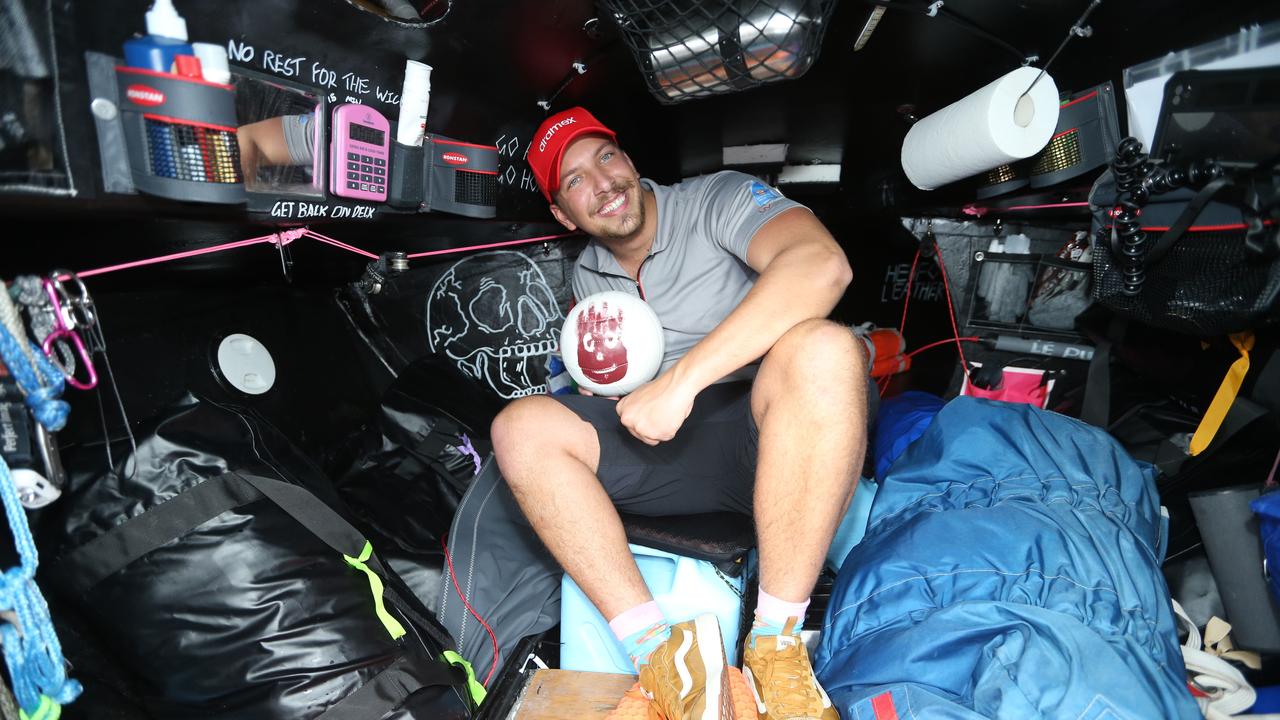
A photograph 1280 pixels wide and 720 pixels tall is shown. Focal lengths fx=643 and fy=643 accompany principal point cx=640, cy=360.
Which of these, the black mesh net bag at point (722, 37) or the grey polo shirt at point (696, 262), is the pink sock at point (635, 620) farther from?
the black mesh net bag at point (722, 37)

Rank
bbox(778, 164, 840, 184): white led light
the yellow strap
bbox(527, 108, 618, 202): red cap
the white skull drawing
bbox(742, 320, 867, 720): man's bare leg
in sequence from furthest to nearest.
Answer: bbox(778, 164, 840, 184): white led light → the white skull drawing → bbox(527, 108, 618, 202): red cap → the yellow strap → bbox(742, 320, 867, 720): man's bare leg

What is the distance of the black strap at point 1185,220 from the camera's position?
3.89 ft

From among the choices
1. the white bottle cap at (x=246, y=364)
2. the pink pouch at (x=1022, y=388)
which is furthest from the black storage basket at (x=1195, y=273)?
the white bottle cap at (x=246, y=364)

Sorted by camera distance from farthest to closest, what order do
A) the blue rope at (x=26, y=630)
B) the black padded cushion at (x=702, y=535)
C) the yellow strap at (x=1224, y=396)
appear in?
the yellow strap at (x=1224, y=396)
the black padded cushion at (x=702, y=535)
the blue rope at (x=26, y=630)

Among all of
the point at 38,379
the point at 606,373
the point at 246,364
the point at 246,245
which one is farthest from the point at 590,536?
the point at 246,364

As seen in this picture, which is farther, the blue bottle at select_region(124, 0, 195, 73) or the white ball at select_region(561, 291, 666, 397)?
the white ball at select_region(561, 291, 666, 397)

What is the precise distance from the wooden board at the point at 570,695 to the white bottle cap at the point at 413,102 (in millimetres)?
1150

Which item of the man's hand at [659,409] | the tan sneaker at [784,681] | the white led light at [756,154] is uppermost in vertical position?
the white led light at [756,154]

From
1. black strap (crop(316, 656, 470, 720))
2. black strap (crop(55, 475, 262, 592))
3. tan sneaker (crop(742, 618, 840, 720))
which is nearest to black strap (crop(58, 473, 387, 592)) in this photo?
black strap (crop(55, 475, 262, 592))

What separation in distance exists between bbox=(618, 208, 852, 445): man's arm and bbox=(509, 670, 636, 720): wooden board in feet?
1.62

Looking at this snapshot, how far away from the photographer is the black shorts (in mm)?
1404

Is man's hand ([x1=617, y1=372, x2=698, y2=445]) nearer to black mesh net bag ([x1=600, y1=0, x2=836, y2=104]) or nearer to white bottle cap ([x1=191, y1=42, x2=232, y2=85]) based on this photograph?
black mesh net bag ([x1=600, y1=0, x2=836, y2=104])

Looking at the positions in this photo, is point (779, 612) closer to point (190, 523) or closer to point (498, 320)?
point (190, 523)

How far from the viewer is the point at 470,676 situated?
4.40 feet
